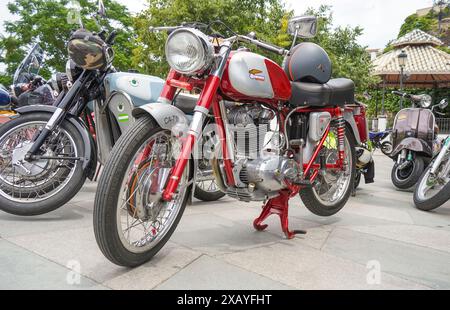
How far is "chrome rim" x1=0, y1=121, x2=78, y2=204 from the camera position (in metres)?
3.12

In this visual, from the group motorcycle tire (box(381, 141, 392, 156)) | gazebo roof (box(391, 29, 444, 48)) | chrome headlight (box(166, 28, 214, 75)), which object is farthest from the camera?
gazebo roof (box(391, 29, 444, 48))

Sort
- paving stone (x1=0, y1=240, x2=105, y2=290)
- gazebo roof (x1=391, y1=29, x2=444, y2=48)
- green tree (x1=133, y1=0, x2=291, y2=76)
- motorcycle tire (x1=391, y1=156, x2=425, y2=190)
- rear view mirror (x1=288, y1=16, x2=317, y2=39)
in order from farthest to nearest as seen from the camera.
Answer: gazebo roof (x1=391, y1=29, x2=444, y2=48)
green tree (x1=133, y1=0, x2=291, y2=76)
motorcycle tire (x1=391, y1=156, x2=425, y2=190)
rear view mirror (x1=288, y1=16, x2=317, y2=39)
paving stone (x1=0, y1=240, x2=105, y2=290)

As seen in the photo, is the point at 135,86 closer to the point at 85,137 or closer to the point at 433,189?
the point at 85,137

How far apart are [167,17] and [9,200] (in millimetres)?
13768

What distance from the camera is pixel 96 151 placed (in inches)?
129

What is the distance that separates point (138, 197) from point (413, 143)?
4.35 metres

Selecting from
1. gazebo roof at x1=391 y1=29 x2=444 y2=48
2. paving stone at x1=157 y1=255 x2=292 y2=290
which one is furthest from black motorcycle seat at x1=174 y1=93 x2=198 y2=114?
gazebo roof at x1=391 y1=29 x2=444 y2=48

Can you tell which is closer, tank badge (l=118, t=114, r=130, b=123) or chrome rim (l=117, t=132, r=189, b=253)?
chrome rim (l=117, t=132, r=189, b=253)

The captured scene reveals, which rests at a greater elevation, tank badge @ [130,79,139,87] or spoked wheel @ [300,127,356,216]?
tank badge @ [130,79,139,87]

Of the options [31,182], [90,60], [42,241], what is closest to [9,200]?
[31,182]

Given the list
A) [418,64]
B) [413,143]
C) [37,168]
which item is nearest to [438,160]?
[413,143]

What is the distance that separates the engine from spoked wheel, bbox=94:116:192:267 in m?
0.37

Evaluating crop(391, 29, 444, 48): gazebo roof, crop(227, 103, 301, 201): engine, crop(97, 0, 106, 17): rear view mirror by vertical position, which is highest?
crop(391, 29, 444, 48): gazebo roof

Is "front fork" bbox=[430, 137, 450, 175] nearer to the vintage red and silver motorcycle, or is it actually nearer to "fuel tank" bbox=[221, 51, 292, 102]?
the vintage red and silver motorcycle
